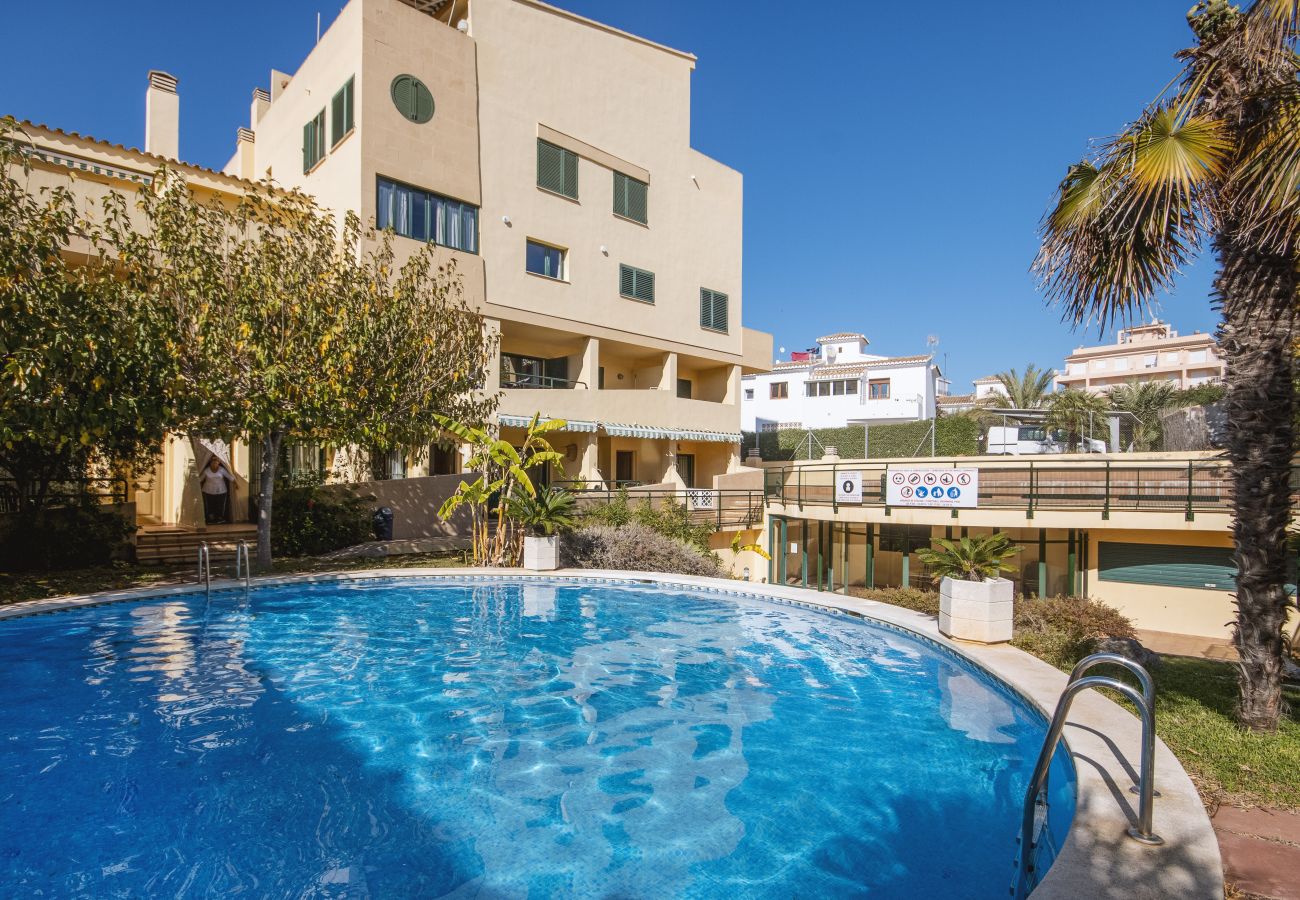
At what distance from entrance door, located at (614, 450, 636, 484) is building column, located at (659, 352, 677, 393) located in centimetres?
369

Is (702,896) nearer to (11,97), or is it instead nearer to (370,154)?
(11,97)

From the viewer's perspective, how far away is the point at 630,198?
98.6 feet

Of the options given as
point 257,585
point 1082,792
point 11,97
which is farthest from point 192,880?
point 11,97

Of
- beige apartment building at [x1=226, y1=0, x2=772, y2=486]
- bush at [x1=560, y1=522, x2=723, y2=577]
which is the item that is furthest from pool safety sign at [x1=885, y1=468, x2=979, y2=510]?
beige apartment building at [x1=226, y1=0, x2=772, y2=486]

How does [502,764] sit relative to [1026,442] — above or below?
below

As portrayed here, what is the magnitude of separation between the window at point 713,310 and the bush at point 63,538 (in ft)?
78.2

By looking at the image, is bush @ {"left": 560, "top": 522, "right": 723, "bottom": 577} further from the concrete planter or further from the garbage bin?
the concrete planter

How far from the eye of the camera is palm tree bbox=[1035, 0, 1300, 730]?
571 centimetres

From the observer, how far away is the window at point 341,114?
22.2 m

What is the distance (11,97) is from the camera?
616 inches

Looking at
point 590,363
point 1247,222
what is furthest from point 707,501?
point 1247,222

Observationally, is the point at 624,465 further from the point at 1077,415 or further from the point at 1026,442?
the point at 1077,415

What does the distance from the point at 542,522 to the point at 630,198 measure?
1835 centimetres

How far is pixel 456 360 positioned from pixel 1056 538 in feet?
56.9
